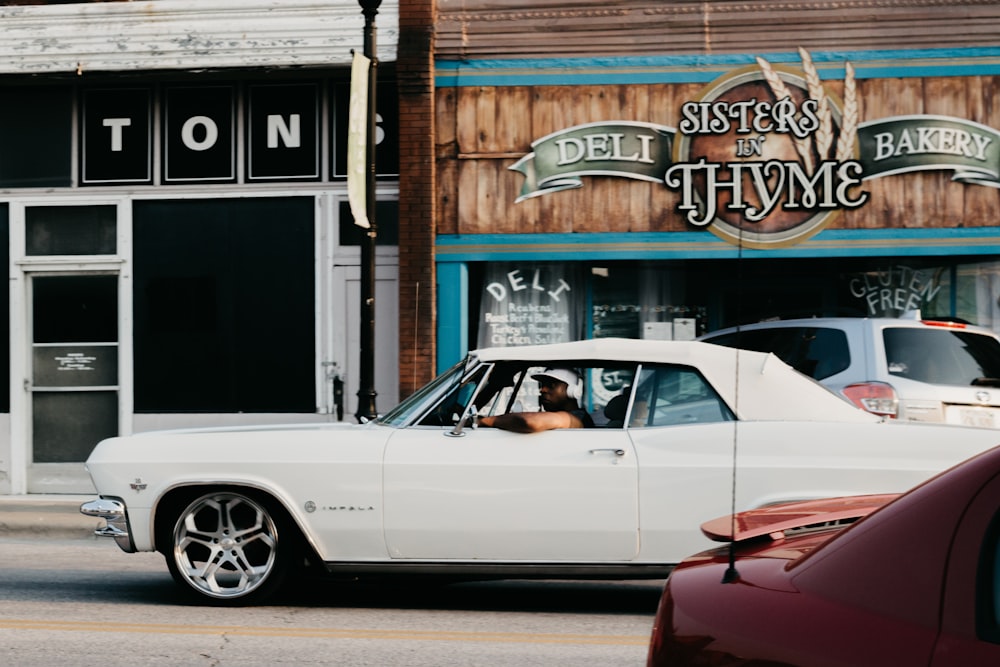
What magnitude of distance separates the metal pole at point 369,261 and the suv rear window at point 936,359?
5.04m

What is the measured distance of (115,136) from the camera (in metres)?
15.2

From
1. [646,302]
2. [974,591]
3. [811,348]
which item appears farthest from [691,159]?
[974,591]

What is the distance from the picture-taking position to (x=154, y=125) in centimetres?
1519

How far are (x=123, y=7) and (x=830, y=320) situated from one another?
8865 mm

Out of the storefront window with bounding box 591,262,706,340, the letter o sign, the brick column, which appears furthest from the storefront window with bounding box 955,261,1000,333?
the letter o sign

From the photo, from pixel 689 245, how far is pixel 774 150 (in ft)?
4.45

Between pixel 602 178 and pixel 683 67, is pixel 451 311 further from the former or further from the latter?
pixel 683 67

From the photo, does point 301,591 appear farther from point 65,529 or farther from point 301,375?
point 301,375

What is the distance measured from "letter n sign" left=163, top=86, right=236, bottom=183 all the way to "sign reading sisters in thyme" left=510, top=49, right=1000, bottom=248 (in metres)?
3.55

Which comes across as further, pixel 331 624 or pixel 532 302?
pixel 532 302

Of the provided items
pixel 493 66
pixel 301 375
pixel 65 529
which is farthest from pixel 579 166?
pixel 65 529

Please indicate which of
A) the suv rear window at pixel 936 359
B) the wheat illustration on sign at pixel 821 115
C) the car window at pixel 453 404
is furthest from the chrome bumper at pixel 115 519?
the wheat illustration on sign at pixel 821 115

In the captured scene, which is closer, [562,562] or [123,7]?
[562,562]

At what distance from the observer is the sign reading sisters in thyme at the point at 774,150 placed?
46.1ft
